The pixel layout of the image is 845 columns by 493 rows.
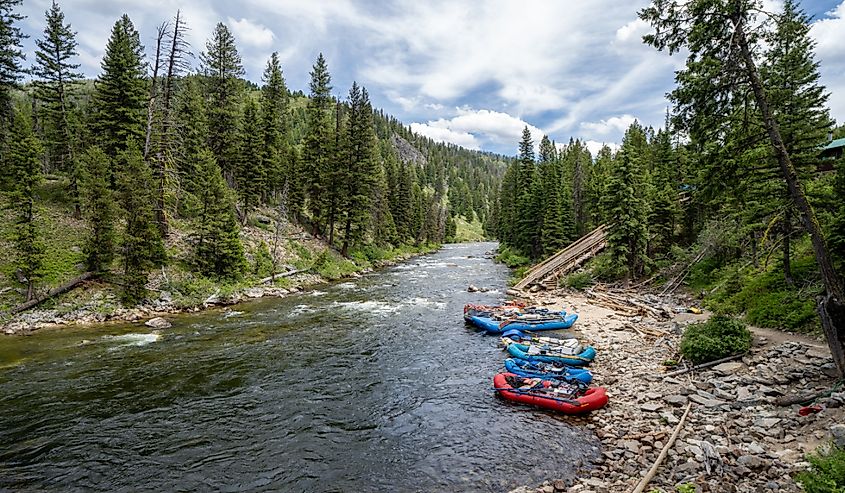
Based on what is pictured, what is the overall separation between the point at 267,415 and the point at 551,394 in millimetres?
8349

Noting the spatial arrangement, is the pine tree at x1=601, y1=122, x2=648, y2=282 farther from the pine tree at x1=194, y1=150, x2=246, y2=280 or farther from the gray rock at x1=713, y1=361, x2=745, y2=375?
the pine tree at x1=194, y1=150, x2=246, y2=280

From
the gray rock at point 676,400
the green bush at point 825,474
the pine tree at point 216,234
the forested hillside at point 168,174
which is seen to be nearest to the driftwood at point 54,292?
the forested hillside at point 168,174

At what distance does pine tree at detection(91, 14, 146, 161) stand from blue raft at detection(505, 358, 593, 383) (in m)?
31.4

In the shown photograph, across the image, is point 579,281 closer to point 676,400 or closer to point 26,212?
point 676,400

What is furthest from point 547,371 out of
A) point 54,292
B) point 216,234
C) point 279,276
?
point 54,292

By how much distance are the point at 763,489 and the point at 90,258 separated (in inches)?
1191

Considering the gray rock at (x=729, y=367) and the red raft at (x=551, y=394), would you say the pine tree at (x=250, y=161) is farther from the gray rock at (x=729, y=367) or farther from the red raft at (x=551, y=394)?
the gray rock at (x=729, y=367)

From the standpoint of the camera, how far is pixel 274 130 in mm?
42625

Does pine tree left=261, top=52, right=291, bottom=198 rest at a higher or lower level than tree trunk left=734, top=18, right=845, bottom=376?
higher

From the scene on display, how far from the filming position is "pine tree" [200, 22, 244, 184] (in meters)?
39.8

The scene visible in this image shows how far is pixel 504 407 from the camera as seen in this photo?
40.7 ft

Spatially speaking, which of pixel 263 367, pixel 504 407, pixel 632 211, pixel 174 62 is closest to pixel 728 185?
pixel 504 407

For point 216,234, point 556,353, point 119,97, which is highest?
point 119,97

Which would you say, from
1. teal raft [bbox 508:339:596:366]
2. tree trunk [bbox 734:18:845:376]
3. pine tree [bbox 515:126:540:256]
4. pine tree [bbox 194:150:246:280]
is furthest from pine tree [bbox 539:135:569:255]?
tree trunk [bbox 734:18:845:376]
